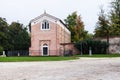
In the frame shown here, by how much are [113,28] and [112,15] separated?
8.78 feet

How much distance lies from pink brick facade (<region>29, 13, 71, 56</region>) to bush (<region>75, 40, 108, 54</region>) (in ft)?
16.2

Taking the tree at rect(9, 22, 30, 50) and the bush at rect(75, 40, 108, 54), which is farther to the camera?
the tree at rect(9, 22, 30, 50)

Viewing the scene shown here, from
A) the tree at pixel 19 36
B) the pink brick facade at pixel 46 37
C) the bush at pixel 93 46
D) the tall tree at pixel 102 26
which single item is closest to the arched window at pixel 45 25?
the pink brick facade at pixel 46 37

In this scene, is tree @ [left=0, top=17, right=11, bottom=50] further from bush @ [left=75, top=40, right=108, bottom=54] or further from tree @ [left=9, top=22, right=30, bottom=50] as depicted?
bush @ [left=75, top=40, right=108, bottom=54]

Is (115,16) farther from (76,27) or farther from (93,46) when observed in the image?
(76,27)

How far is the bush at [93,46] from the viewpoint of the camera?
74188 mm

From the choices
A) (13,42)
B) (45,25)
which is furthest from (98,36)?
(13,42)

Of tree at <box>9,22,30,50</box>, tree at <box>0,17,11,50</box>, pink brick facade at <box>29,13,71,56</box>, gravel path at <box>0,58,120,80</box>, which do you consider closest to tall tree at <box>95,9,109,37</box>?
pink brick facade at <box>29,13,71,56</box>

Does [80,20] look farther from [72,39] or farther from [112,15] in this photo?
[112,15]

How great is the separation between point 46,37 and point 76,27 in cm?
2788

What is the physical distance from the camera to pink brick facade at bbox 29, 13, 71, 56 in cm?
7650

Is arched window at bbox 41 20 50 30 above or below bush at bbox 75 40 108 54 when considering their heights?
above

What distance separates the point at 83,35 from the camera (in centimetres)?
10588

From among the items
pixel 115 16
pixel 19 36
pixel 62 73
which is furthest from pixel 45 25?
pixel 62 73
